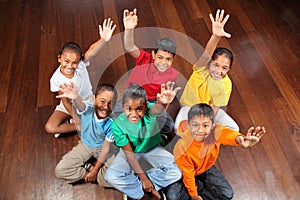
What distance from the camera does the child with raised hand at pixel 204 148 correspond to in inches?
45.8

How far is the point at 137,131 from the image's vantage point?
124cm

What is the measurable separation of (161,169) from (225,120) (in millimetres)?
374

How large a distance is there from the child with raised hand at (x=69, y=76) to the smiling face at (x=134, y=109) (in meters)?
0.29

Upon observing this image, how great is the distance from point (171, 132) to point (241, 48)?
2.22ft

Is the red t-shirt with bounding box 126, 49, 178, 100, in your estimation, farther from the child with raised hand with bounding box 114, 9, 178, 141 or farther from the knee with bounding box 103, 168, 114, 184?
the knee with bounding box 103, 168, 114, 184

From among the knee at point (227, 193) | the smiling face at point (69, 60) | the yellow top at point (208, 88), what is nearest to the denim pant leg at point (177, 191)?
the knee at point (227, 193)

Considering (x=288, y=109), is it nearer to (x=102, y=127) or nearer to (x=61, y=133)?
(x=102, y=127)

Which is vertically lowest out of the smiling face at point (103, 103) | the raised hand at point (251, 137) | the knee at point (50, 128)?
the raised hand at point (251, 137)

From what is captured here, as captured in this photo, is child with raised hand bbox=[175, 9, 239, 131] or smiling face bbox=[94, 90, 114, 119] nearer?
smiling face bbox=[94, 90, 114, 119]

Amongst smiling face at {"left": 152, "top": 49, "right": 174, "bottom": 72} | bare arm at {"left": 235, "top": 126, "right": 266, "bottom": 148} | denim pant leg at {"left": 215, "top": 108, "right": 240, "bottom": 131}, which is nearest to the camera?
bare arm at {"left": 235, "top": 126, "right": 266, "bottom": 148}

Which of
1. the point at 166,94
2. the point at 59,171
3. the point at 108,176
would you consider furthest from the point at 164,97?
the point at 59,171

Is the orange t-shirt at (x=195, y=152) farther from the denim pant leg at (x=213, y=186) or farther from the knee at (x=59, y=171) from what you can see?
the knee at (x=59, y=171)

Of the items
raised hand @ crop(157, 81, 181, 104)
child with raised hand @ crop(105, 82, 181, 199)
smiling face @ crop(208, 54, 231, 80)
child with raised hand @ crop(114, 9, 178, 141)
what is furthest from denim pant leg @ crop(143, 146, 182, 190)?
smiling face @ crop(208, 54, 231, 80)

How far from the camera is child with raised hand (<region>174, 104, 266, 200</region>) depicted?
116cm
